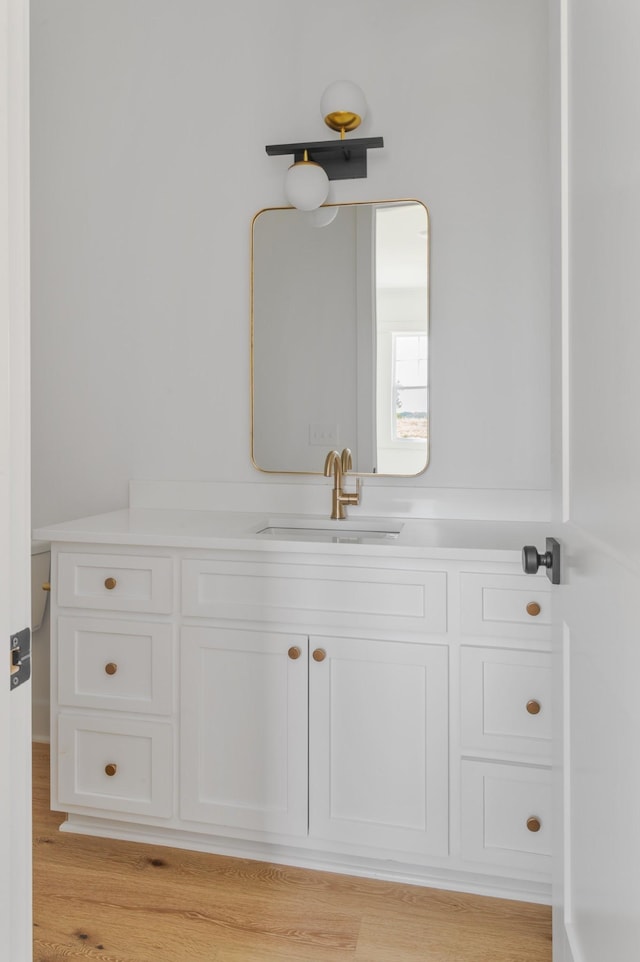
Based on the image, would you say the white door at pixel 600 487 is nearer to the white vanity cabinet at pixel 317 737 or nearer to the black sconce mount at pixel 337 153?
the white vanity cabinet at pixel 317 737

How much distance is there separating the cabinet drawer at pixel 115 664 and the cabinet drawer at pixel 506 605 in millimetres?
825

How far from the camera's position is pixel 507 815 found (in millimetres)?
1862

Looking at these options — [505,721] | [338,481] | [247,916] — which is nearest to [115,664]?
[247,916]

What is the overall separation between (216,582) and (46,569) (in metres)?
1.20

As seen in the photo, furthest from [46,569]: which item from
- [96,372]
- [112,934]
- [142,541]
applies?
[112,934]

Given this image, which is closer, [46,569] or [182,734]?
[182,734]

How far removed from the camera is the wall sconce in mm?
2324

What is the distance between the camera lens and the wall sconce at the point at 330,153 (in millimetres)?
2324

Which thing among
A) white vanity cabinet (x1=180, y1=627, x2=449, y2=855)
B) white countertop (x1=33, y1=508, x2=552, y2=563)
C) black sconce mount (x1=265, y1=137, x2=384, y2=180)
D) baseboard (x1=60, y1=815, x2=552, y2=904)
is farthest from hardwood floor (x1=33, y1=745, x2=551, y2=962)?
black sconce mount (x1=265, y1=137, x2=384, y2=180)

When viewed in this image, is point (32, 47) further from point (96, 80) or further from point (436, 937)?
point (436, 937)

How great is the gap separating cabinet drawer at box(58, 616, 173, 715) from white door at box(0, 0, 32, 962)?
133cm

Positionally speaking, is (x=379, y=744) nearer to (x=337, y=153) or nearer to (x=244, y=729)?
(x=244, y=729)

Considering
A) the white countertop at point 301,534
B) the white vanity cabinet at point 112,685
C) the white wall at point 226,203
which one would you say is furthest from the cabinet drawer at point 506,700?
the white vanity cabinet at point 112,685

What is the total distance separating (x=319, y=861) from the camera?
2.04 metres
